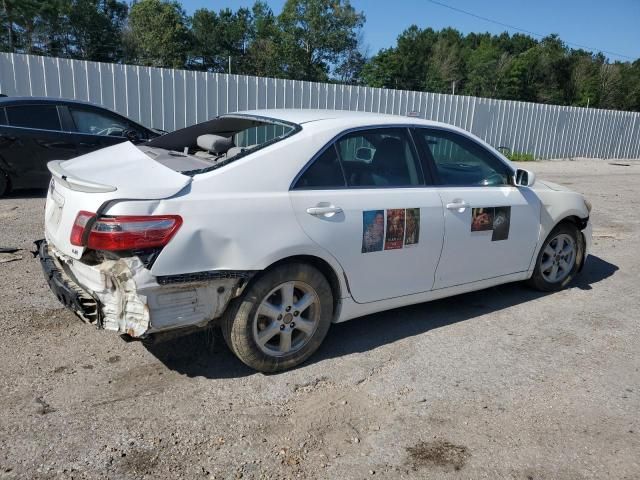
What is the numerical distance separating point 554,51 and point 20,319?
66724mm

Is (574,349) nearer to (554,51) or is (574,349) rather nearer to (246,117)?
(246,117)

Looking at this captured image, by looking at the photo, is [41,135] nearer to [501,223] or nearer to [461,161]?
[461,161]

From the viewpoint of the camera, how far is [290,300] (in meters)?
3.41

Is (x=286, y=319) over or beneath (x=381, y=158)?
beneath

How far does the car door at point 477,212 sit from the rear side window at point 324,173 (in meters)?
0.84

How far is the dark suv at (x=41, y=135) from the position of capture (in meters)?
7.87

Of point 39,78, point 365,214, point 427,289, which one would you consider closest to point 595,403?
point 427,289

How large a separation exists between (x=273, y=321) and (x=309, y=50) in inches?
2639

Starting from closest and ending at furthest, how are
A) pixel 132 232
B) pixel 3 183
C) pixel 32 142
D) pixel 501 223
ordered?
pixel 132 232 < pixel 501 223 < pixel 32 142 < pixel 3 183

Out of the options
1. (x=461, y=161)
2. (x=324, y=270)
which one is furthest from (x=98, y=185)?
(x=461, y=161)

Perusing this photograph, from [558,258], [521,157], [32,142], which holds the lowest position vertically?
[521,157]

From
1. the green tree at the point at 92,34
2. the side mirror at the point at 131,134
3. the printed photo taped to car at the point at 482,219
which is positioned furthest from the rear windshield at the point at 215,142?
the green tree at the point at 92,34

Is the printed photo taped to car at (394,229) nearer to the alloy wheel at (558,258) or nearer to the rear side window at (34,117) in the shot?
the alloy wheel at (558,258)

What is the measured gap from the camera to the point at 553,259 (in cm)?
518
